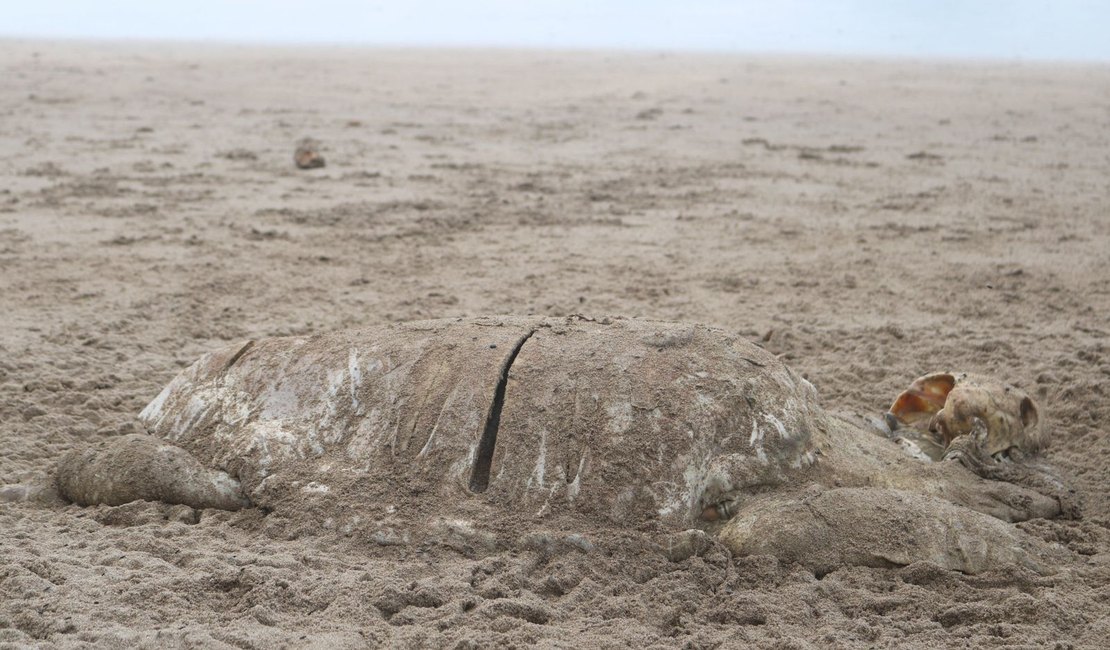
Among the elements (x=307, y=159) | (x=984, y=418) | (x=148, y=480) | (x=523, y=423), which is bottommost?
(x=148, y=480)

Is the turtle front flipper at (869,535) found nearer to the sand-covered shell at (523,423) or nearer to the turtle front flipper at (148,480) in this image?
the sand-covered shell at (523,423)

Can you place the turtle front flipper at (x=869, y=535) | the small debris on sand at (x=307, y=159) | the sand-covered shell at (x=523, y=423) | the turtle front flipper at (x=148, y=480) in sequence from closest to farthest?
the turtle front flipper at (x=869, y=535), the sand-covered shell at (x=523, y=423), the turtle front flipper at (x=148, y=480), the small debris on sand at (x=307, y=159)

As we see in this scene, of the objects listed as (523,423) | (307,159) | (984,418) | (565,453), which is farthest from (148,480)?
(307,159)

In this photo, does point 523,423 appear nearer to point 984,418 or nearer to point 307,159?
point 984,418

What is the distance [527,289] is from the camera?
254 inches

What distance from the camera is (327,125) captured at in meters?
13.8

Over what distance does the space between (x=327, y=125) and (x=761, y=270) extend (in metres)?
8.43

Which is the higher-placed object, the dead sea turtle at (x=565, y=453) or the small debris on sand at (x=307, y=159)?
the small debris on sand at (x=307, y=159)

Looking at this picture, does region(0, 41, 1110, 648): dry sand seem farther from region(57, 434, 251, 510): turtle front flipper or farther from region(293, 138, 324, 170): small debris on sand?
region(293, 138, 324, 170): small debris on sand

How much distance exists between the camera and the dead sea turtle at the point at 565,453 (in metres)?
3.31

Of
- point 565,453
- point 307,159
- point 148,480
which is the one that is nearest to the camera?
point 565,453

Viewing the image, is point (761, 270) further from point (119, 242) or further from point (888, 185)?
point (119, 242)

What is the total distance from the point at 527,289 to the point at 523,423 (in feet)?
10.1

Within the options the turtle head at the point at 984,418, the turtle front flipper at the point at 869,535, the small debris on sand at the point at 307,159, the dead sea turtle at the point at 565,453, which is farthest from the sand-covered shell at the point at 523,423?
the small debris on sand at the point at 307,159
